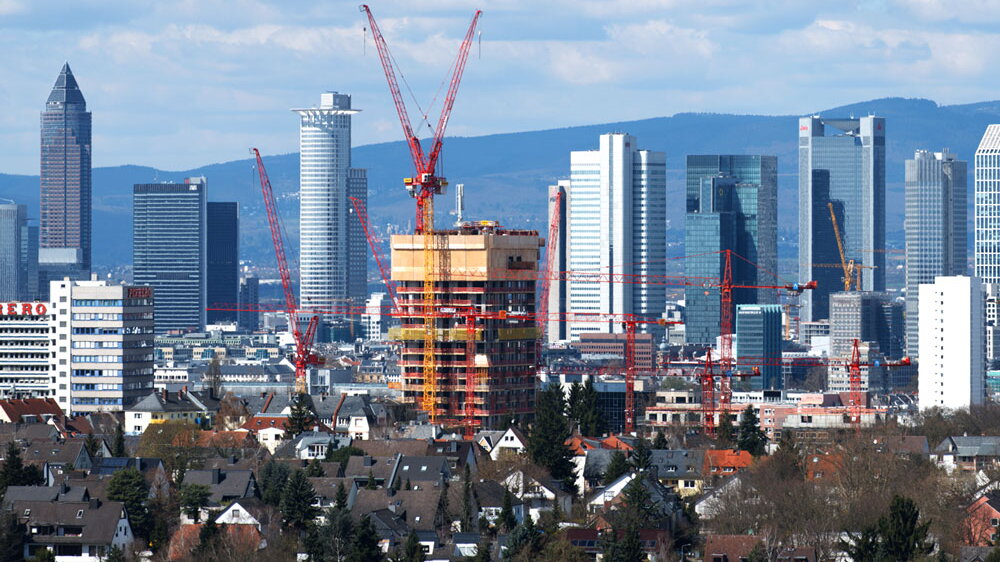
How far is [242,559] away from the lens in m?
77.9

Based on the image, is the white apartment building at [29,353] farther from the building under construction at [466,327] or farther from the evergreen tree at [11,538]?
the evergreen tree at [11,538]

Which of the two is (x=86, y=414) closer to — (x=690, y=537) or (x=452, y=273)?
(x=452, y=273)

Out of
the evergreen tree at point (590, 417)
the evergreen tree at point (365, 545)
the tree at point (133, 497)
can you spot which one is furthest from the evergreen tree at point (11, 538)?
the evergreen tree at point (590, 417)

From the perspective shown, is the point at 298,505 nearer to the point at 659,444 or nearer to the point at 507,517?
the point at 507,517

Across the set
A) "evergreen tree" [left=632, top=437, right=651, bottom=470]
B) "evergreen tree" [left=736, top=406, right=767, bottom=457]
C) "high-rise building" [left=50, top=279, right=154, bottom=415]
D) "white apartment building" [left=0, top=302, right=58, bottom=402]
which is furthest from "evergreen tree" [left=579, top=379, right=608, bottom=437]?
"white apartment building" [left=0, top=302, right=58, bottom=402]

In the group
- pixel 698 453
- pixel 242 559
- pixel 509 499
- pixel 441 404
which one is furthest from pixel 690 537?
pixel 441 404

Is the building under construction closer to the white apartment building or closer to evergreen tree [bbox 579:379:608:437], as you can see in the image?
evergreen tree [bbox 579:379:608:437]

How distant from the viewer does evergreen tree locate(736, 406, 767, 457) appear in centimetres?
11669

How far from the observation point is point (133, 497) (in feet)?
287

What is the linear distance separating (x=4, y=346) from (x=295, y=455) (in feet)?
202

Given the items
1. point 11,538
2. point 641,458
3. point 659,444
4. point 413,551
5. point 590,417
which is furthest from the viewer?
point 590,417

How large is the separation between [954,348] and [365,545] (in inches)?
4905

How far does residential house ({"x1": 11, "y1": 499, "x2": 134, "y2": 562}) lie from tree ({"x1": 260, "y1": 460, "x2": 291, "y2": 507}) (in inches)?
265

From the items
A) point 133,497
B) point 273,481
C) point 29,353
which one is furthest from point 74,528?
point 29,353
